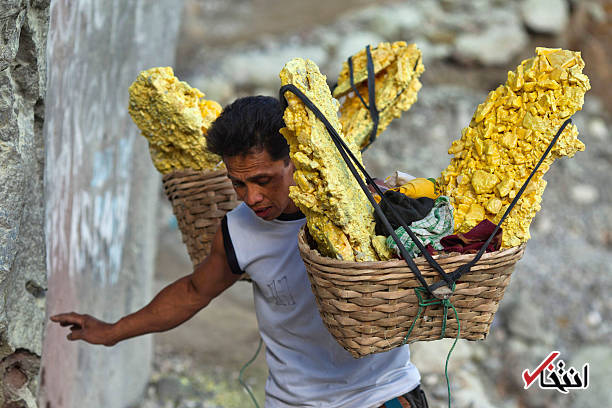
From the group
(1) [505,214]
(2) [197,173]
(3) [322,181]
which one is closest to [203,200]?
(2) [197,173]

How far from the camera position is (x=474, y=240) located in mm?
1881

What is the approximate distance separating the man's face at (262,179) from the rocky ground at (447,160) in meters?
2.93

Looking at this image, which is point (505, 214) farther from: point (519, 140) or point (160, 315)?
point (160, 315)

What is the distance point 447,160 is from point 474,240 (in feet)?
22.2

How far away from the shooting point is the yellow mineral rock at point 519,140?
1.95m

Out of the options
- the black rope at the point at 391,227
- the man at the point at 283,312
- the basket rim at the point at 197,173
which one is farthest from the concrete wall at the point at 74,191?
the black rope at the point at 391,227

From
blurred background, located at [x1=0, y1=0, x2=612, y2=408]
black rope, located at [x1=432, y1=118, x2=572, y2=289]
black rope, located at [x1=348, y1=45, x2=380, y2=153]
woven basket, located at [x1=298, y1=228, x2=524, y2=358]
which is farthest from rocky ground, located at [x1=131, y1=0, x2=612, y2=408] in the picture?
black rope, located at [x1=432, y1=118, x2=572, y2=289]

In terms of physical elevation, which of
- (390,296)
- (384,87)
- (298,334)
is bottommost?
(298,334)

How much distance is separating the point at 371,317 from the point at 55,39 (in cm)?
180

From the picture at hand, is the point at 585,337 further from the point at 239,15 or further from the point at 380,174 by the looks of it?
the point at 239,15

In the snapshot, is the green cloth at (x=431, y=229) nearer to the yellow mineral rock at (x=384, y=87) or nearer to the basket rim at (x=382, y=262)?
the basket rim at (x=382, y=262)

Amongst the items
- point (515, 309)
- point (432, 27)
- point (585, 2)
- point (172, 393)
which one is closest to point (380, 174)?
point (515, 309)

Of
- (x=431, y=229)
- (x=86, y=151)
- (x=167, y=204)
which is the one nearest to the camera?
(x=431, y=229)

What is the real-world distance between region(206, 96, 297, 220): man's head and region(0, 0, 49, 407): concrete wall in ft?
2.14
